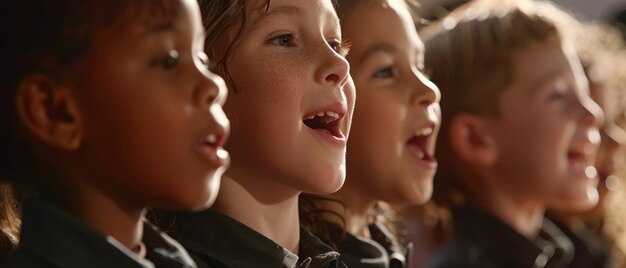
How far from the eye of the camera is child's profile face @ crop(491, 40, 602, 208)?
197 centimetres

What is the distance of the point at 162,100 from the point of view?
3.27 ft

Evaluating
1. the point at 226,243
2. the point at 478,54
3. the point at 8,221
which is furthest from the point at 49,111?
the point at 478,54

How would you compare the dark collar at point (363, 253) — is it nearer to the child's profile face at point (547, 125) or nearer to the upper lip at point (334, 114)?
the upper lip at point (334, 114)

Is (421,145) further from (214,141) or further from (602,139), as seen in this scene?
(602,139)

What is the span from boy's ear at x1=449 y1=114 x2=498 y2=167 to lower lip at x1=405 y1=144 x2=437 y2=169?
378mm

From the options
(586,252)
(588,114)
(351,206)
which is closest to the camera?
(351,206)

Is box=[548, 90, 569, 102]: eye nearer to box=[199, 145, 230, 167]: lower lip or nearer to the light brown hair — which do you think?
the light brown hair

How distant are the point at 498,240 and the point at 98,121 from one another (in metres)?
1.18

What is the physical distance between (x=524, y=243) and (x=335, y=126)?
80 cm

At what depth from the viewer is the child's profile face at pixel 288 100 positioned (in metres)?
1.29

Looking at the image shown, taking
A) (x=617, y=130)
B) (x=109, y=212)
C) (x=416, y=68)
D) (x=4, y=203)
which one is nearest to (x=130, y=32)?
(x=109, y=212)

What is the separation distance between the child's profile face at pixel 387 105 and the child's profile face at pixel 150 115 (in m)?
0.57

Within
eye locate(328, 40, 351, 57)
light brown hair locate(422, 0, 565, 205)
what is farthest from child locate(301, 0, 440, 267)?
light brown hair locate(422, 0, 565, 205)

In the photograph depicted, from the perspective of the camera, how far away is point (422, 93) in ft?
5.14
